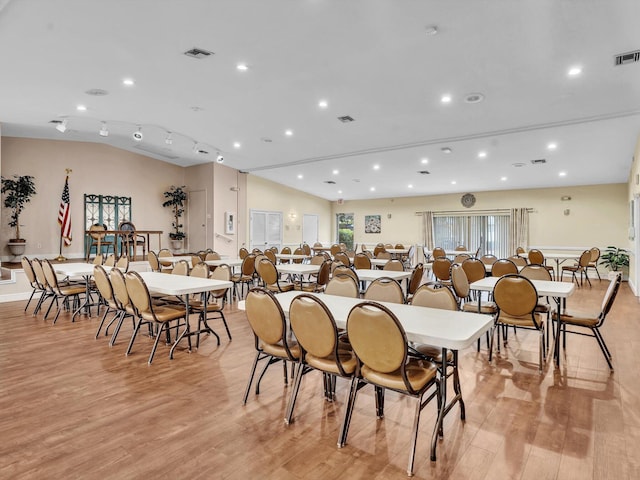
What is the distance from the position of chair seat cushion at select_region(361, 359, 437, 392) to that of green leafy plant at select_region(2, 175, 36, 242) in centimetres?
982

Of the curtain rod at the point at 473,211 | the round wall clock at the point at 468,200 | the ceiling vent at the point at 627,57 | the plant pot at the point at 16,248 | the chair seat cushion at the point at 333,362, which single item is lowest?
the chair seat cushion at the point at 333,362

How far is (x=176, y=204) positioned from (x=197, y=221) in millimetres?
905

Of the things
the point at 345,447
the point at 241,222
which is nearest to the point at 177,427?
the point at 345,447

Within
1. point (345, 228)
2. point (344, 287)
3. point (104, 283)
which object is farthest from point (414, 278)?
point (345, 228)

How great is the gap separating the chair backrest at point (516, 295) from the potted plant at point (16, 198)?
10.1 metres

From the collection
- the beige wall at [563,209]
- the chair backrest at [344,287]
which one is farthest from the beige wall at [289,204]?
the chair backrest at [344,287]

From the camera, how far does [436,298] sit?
10.1 ft

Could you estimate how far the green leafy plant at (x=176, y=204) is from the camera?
11.7 metres

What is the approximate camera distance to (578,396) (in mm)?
3057

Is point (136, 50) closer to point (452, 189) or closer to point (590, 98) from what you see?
point (590, 98)

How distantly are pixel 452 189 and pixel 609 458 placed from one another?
38.2ft

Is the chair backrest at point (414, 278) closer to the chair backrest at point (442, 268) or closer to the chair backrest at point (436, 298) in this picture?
the chair backrest at point (442, 268)

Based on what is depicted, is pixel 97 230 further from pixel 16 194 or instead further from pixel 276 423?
pixel 276 423

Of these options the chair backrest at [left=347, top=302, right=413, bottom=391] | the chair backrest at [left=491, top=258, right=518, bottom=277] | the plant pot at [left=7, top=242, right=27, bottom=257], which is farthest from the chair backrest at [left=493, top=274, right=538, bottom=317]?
the plant pot at [left=7, top=242, right=27, bottom=257]
